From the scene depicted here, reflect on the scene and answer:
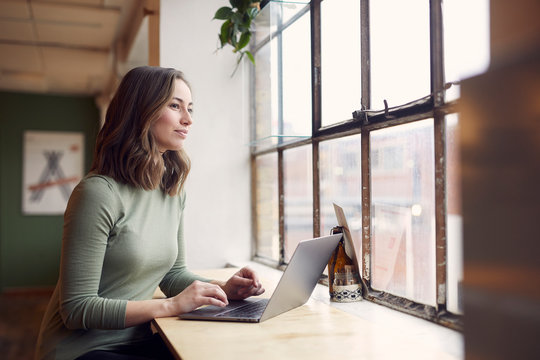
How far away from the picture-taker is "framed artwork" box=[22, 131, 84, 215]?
21.5 ft

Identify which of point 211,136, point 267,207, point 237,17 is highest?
point 237,17

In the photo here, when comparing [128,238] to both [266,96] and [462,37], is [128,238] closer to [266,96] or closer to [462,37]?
[462,37]

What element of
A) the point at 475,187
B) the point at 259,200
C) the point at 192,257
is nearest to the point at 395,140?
the point at 475,187

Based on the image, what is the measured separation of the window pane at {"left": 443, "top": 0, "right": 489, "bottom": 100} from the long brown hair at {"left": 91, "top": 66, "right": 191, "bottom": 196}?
0.88 m

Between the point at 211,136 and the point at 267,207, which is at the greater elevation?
the point at 211,136

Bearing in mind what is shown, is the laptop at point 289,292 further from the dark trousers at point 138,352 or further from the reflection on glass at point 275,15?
the reflection on glass at point 275,15

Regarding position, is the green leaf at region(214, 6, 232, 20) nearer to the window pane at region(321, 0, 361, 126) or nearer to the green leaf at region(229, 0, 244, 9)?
the green leaf at region(229, 0, 244, 9)

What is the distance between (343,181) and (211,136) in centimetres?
105

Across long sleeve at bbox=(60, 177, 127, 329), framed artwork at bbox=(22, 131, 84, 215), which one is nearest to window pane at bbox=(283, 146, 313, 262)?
long sleeve at bbox=(60, 177, 127, 329)

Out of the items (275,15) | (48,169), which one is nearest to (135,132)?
(275,15)

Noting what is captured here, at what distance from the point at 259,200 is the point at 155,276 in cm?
126

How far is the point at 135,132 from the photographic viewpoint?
1.60m

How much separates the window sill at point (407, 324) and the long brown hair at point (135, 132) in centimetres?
73

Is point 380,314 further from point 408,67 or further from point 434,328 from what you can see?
point 408,67
